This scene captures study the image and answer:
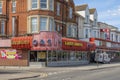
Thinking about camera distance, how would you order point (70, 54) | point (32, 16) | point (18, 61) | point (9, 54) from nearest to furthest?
point (18, 61), point (9, 54), point (32, 16), point (70, 54)

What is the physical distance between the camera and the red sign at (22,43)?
44.4 m

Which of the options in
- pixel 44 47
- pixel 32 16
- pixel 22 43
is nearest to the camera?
pixel 44 47

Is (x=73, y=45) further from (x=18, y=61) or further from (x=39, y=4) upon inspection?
(x=18, y=61)

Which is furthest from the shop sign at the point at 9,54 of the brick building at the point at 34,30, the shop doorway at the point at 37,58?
the shop doorway at the point at 37,58

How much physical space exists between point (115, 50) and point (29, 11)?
3560 centimetres

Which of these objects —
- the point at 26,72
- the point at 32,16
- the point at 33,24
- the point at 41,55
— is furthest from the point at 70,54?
the point at 26,72

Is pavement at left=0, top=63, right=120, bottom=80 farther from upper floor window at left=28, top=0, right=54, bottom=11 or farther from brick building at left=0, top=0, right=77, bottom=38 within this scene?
upper floor window at left=28, top=0, right=54, bottom=11

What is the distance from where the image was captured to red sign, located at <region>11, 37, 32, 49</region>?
4441cm

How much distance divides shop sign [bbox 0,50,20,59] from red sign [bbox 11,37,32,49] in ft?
3.91

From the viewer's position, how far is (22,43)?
147 ft

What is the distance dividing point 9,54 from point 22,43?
3196 millimetres

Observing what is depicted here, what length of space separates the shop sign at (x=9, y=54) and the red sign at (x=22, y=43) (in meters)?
1.19

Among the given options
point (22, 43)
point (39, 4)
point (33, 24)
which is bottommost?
point (22, 43)

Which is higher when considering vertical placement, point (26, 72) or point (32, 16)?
point (32, 16)
